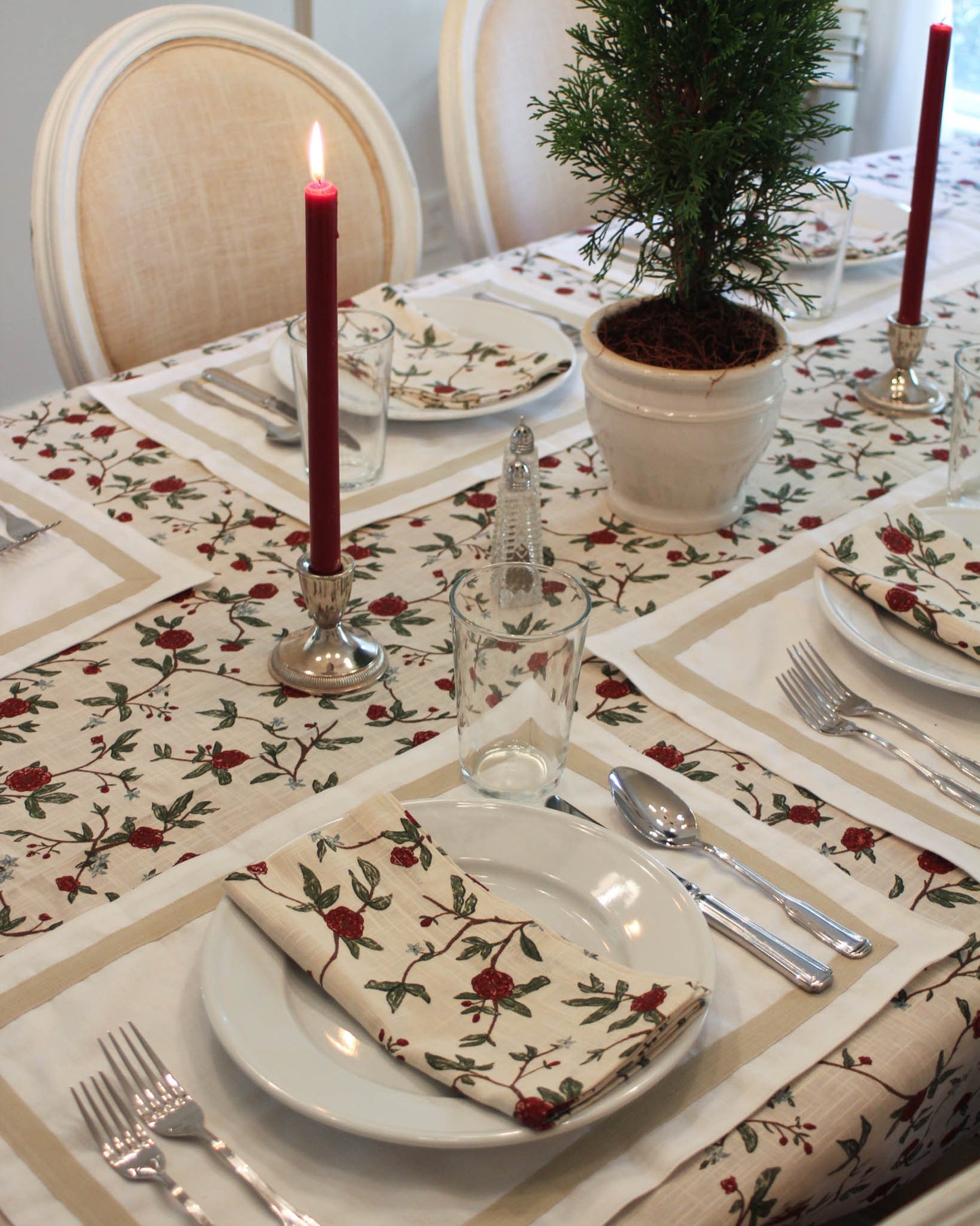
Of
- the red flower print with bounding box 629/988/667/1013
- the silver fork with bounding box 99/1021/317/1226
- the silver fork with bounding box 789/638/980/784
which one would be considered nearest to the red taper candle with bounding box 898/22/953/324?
the silver fork with bounding box 789/638/980/784

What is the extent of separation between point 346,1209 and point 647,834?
0.26 m

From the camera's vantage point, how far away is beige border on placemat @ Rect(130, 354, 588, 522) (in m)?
0.99

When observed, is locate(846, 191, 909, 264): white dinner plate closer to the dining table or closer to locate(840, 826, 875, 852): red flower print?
the dining table

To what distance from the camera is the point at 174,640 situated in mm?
813

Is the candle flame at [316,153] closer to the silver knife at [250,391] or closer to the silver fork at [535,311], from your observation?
the silver knife at [250,391]

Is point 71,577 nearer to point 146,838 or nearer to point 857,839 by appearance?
point 146,838

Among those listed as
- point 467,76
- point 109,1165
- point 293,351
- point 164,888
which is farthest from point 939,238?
point 109,1165

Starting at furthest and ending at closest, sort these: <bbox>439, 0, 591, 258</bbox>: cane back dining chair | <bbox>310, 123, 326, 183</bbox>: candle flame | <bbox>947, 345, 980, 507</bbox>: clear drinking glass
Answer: <bbox>439, 0, 591, 258</bbox>: cane back dining chair
<bbox>947, 345, 980, 507</bbox>: clear drinking glass
<bbox>310, 123, 326, 183</bbox>: candle flame

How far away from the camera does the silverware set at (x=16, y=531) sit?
88cm

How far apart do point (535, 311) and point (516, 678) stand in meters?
0.75

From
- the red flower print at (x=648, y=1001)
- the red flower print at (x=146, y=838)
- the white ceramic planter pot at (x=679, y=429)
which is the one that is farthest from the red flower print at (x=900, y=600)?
the red flower print at (x=146, y=838)

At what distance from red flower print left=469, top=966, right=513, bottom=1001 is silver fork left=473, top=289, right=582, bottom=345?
0.80m

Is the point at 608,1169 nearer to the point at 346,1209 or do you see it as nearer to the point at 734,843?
the point at 346,1209

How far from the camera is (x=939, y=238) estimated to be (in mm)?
1515
